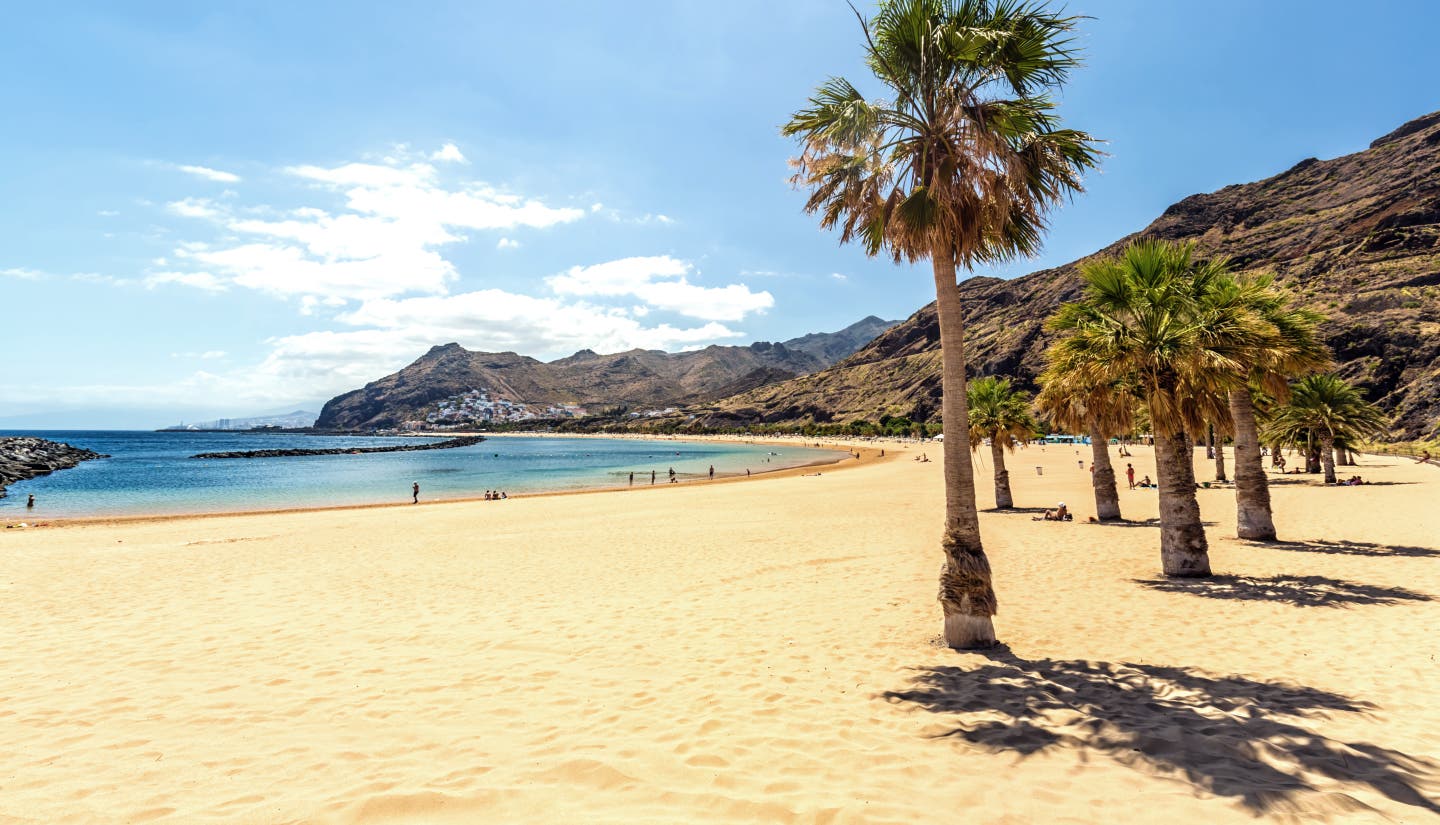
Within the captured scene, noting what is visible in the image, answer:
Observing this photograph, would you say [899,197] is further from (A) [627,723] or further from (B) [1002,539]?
(B) [1002,539]

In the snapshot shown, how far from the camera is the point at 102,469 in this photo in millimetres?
72312

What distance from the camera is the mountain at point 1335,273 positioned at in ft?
210

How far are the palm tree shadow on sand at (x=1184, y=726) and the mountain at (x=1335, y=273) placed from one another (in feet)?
87.5

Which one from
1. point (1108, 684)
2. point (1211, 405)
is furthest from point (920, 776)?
point (1211, 405)

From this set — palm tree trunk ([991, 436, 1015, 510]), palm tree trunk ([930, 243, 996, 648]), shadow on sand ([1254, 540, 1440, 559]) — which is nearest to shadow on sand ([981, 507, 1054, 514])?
palm tree trunk ([991, 436, 1015, 510])

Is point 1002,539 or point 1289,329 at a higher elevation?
point 1289,329

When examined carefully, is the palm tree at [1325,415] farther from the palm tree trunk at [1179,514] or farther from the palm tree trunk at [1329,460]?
the palm tree trunk at [1179,514]

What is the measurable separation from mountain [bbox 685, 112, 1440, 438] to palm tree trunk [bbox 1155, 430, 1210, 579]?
19.9 meters

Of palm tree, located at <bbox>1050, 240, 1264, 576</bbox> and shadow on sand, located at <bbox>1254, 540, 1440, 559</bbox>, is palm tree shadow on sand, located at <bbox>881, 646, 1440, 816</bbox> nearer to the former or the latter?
palm tree, located at <bbox>1050, 240, 1264, 576</bbox>

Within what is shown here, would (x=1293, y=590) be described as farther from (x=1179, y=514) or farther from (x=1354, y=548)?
(x=1354, y=548)

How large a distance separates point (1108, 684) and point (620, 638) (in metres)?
6.44

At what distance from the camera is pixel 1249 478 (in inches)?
586

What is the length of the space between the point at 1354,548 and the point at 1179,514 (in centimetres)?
599

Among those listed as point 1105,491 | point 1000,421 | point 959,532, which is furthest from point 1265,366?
point 1000,421
